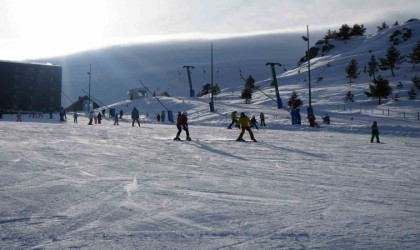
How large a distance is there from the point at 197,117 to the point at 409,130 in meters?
22.2

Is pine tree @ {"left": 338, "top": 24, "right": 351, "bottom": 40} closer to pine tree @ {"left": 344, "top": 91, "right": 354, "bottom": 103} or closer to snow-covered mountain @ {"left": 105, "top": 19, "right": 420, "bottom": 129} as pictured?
snow-covered mountain @ {"left": 105, "top": 19, "right": 420, "bottom": 129}

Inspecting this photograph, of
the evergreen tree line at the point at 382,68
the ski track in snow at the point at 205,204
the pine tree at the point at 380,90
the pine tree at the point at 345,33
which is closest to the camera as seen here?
the ski track in snow at the point at 205,204

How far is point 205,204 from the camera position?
5730 mm

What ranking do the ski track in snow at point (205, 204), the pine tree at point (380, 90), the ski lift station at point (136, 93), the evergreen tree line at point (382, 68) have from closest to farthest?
the ski track in snow at point (205, 204) < the pine tree at point (380, 90) < the evergreen tree line at point (382, 68) < the ski lift station at point (136, 93)

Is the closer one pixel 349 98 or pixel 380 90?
pixel 380 90

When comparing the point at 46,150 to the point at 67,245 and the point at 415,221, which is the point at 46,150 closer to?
the point at 67,245

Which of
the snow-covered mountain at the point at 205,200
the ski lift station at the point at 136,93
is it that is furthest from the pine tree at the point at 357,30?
the snow-covered mountain at the point at 205,200

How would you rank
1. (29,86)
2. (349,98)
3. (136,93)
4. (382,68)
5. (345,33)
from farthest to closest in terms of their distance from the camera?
(345,33), (136,93), (382,68), (29,86), (349,98)

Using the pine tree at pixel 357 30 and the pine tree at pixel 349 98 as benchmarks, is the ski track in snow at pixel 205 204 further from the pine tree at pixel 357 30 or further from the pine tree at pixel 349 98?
the pine tree at pixel 357 30

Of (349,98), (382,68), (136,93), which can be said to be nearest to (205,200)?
(349,98)

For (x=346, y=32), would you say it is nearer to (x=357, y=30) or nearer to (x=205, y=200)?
(x=357, y=30)

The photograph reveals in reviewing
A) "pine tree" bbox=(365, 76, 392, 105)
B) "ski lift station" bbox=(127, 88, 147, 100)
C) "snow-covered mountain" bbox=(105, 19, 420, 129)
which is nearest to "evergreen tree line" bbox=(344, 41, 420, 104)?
"pine tree" bbox=(365, 76, 392, 105)

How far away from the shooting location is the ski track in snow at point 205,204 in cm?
421

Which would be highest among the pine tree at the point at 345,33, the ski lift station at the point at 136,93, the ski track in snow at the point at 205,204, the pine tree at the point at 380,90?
the pine tree at the point at 345,33
